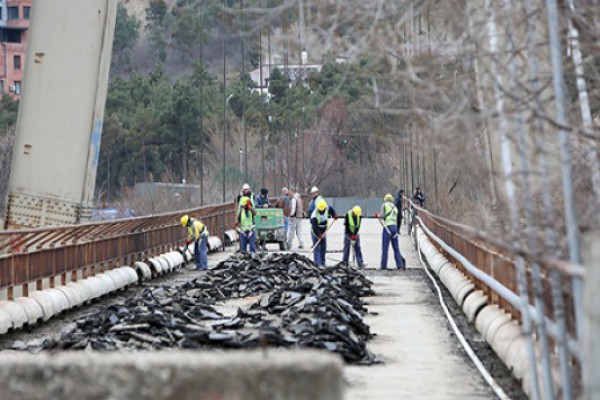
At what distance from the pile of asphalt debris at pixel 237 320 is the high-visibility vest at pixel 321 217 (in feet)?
24.2

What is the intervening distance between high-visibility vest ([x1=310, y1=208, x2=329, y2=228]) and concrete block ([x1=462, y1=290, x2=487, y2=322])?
14259 mm

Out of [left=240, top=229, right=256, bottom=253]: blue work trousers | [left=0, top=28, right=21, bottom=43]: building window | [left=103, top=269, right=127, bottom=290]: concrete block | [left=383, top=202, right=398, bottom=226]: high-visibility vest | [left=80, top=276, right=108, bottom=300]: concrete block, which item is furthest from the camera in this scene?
[left=0, top=28, right=21, bottom=43]: building window

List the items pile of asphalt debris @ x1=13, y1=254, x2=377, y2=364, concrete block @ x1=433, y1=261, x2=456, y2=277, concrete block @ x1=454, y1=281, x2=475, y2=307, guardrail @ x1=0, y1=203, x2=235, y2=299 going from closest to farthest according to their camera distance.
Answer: pile of asphalt debris @ x1=13, y1=254, x2=377, y2=364
guardrail @ x1=0, y1=203, x2=235, y2=299
concrete block @ x1=454, y1=281, x2=475, y2=307
concrete block @ x1=433, y1=261, x2=456, y2=277

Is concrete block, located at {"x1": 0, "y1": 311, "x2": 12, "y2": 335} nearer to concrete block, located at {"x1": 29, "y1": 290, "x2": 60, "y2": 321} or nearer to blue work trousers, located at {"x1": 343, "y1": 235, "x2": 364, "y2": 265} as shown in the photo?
concrete block, located at {"x1": 29, "y1": 290, "x2": 60, "y2": 321}

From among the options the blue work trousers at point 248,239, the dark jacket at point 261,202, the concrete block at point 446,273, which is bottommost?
the concrete block at point 446,273

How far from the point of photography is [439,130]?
882 centimetres

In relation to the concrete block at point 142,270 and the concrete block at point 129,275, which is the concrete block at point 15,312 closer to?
the concrete block at point 129,275

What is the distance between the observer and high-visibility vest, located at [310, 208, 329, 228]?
35.3m

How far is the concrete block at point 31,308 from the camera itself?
2039cm

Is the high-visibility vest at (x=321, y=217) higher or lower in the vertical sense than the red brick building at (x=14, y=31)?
lower

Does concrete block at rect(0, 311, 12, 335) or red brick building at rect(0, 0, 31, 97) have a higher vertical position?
red brick building at rect(0, 0, 31, 97)

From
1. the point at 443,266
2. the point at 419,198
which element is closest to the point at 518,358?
the point at 443,266

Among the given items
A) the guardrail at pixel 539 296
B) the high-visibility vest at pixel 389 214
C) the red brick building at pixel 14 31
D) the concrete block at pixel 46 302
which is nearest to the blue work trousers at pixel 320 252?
the high-visibility vest at pixel 389 214

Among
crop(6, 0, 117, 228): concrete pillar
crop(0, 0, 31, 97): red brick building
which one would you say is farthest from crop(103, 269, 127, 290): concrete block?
crop(0, 0, 31, 97): red brick building
